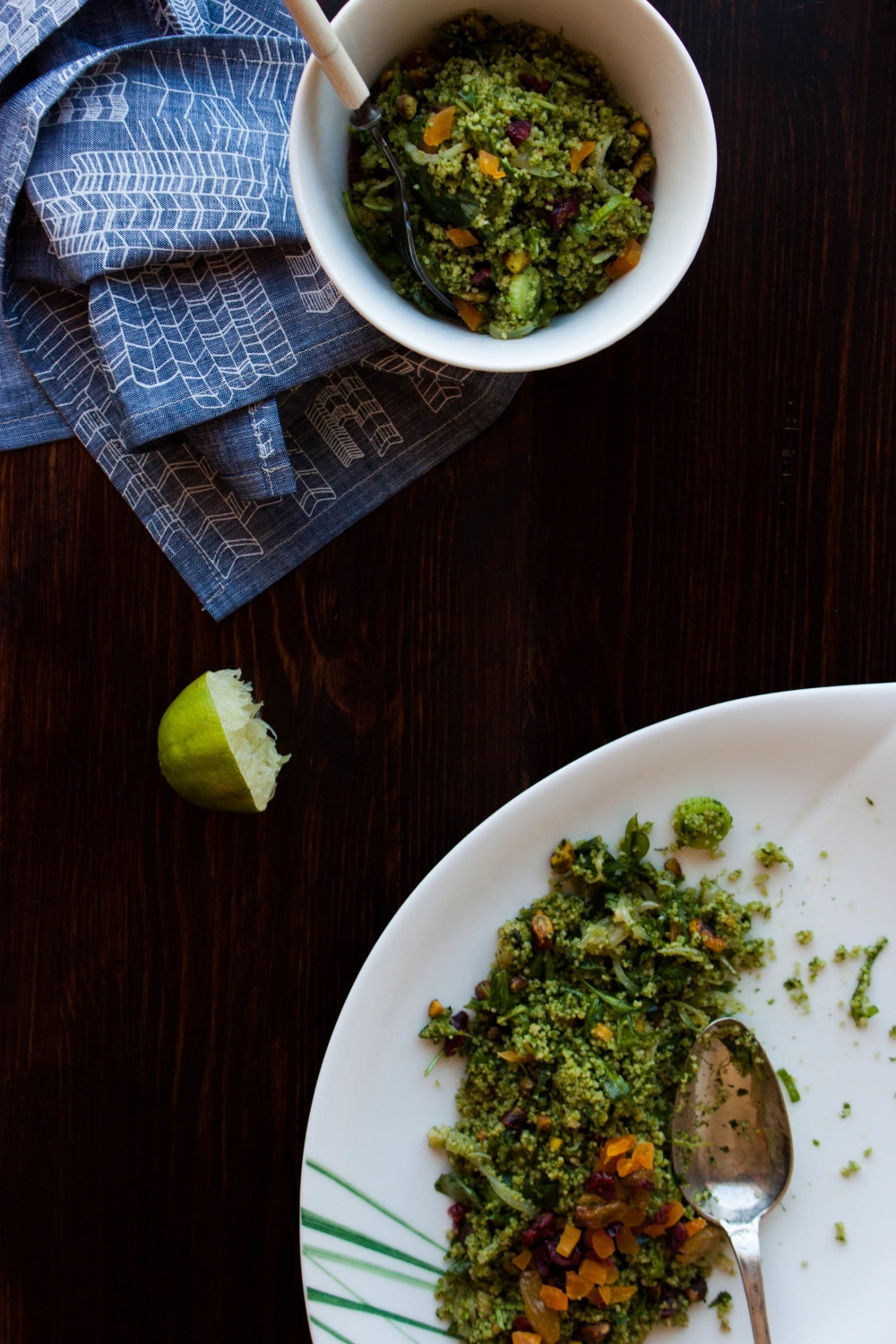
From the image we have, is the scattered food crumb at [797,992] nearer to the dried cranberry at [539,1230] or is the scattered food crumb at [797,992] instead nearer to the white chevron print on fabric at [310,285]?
the dried cranberry at [539,1230]

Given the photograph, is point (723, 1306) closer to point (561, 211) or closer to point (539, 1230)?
point (539, 1230)

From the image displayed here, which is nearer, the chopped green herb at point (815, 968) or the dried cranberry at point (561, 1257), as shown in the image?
the dried cranberry at point (561, 1257)

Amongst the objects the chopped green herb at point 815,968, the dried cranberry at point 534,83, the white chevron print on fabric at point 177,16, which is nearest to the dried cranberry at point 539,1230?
the chopped green herb at point 815,968

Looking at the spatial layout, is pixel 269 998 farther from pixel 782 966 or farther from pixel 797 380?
pixel 797 380

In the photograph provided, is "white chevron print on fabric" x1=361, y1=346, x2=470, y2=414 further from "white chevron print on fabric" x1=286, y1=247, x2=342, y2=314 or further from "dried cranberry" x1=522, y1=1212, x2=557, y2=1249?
"dried cranberry" x1=522, y1=1212, x2=557, y2=1249

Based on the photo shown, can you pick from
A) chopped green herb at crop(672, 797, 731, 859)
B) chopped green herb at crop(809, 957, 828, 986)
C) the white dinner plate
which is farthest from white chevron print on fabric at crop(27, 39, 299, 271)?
chopped green herb at crop(809, 957, 828, 986)

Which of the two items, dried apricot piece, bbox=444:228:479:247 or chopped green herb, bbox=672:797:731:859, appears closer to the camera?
dried apricot piece, bbox=444:228:479:247
